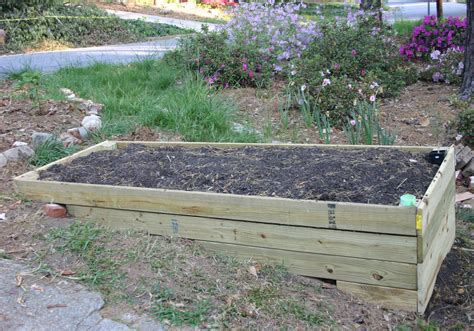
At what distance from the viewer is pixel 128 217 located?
3574 millimetres

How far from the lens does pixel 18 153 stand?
15.7 feet

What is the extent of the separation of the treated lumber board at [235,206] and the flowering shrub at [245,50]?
12.2 feet

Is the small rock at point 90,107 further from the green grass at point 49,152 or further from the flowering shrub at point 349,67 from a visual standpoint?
the flowering shrub at point 349,67

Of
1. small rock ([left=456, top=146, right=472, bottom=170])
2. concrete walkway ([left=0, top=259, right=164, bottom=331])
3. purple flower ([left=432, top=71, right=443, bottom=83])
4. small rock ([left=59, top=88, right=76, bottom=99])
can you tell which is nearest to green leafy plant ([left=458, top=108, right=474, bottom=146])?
small rock ([left=456, top=146, right=472, bottom=170])

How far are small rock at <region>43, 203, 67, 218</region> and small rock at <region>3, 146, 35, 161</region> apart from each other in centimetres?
120

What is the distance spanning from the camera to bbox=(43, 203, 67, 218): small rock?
12.2 feet

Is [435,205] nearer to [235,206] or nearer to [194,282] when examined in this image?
[235,206]

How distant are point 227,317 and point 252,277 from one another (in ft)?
1.37

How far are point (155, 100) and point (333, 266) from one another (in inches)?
149

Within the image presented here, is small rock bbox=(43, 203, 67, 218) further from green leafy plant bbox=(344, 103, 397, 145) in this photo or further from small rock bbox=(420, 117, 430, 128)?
small rock bbox=(420, 117, 430, 128)

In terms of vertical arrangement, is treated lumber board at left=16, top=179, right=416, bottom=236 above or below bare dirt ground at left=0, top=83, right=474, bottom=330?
above

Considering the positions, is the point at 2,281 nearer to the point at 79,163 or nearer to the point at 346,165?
the point at 79,163

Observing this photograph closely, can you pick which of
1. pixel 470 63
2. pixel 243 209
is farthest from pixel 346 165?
pixel 470 63

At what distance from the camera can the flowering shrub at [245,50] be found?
24.8ft
